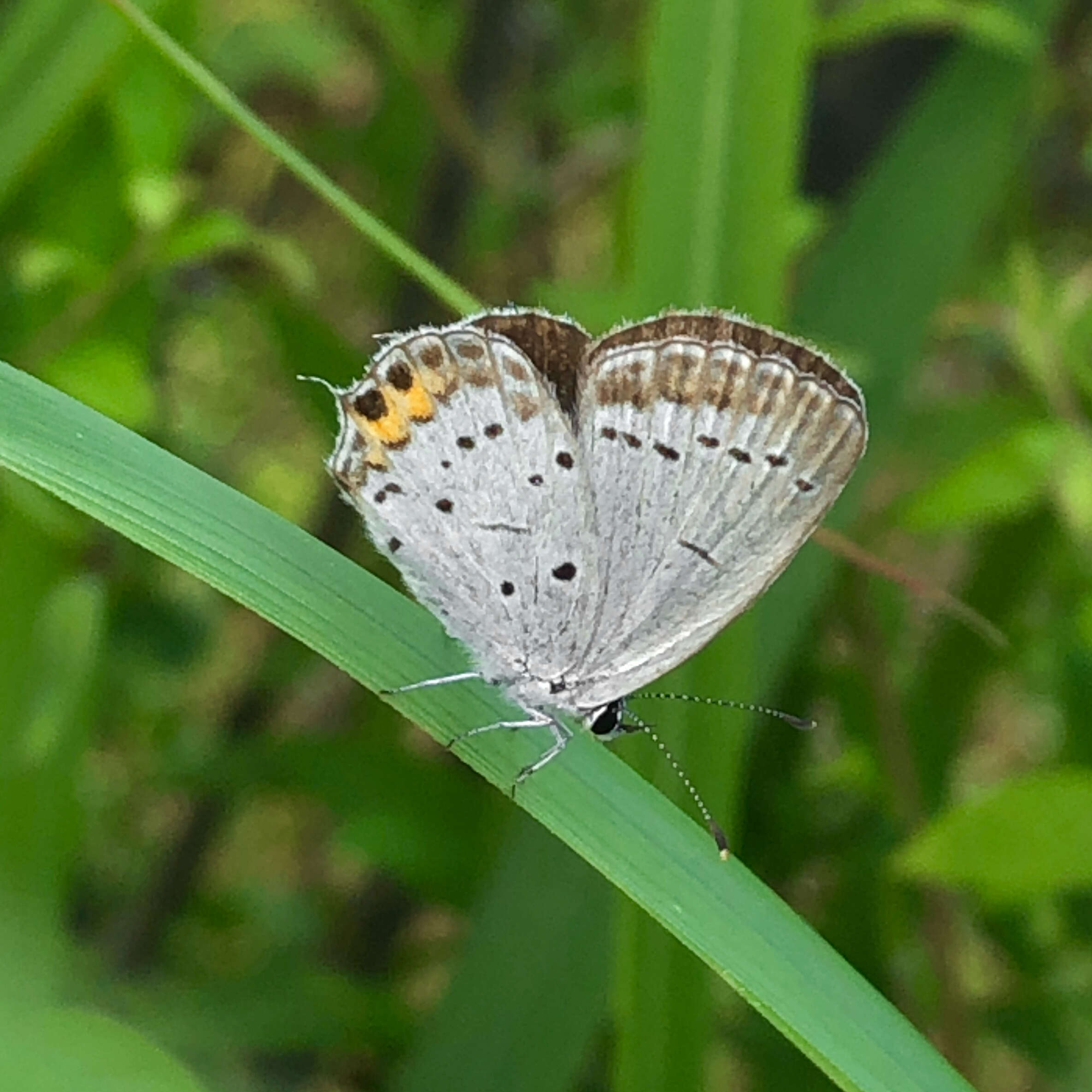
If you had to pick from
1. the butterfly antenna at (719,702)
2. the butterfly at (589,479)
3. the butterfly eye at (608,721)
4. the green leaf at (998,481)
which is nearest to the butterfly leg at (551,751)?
the butterfly at (589,479)

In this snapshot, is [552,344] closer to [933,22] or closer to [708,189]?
[708,189]

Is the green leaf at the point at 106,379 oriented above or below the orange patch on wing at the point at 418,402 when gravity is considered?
below

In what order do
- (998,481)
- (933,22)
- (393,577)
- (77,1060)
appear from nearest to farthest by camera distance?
1. (77,1060)
2. (998,481)
3. (933,22)
4. (393,577)

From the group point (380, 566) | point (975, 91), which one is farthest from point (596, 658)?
point (975, 91)

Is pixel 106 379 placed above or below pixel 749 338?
below

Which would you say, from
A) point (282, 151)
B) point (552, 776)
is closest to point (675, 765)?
point (552, 776)

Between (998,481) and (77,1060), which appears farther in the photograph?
(998,481)

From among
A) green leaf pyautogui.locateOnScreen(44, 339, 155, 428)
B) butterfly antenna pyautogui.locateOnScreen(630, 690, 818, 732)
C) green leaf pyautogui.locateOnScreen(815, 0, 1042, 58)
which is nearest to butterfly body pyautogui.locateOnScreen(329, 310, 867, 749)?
butterfly antenna pyautogui.locateOnScreen(630, 690, 818, 732)

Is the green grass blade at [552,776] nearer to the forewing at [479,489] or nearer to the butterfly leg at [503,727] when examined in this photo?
the butterfly leg at [503,727]
